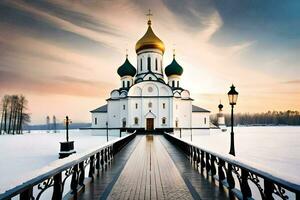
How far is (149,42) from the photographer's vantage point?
4125 cm

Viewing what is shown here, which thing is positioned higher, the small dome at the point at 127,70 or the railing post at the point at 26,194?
the small dome at the point at 127,70

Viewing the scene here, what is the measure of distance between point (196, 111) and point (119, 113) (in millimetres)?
13861

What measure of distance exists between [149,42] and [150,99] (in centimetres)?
1018

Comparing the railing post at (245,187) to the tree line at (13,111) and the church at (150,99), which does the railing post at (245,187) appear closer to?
the church at (150,99)

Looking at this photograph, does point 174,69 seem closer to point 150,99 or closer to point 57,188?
point 150,99

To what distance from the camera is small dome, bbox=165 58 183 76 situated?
1658 inches

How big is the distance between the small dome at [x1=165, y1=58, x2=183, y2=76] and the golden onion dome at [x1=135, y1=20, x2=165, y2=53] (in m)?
3.09

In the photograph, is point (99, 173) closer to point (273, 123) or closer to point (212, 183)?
point (212, 183)

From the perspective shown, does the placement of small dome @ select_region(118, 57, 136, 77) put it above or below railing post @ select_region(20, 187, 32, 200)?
above

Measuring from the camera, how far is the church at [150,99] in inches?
1478

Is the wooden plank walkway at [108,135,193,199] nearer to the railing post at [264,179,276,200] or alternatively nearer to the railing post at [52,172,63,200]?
the railing post at [52,172,63,200]

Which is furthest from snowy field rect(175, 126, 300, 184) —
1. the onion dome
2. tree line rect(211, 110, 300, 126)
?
tree line rect(211, 110, 300, 126)

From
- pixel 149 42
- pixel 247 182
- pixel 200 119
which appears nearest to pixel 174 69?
pixel 149 42

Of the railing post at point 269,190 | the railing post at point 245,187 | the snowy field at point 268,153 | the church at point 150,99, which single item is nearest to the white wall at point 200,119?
the church at point 150,99
